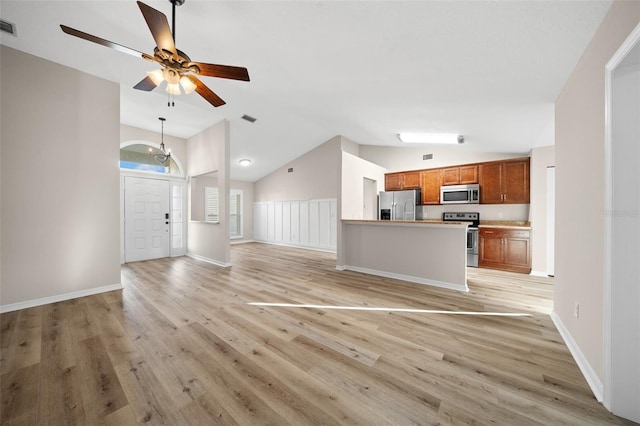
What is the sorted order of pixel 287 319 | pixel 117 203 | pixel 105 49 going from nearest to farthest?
pixel 287 319, pixel 105 49, pixel 117 203

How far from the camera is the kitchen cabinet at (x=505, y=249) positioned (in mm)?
4488

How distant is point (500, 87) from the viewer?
2387mm

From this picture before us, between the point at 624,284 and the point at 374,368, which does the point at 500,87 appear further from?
the point at 374,368

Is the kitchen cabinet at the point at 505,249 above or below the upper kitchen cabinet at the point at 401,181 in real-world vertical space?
below

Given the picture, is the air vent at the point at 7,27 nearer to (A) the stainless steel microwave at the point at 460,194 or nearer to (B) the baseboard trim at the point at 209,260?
(B) the baseboard trim at the point at 209,260

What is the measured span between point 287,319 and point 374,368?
3.60 ft

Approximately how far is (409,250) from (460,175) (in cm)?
280

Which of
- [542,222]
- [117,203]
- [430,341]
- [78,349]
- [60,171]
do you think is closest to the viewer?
[78,349]

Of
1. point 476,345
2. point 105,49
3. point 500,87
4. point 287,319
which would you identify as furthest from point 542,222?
point 105,49

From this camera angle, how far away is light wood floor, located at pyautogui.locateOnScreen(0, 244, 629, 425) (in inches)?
54.1

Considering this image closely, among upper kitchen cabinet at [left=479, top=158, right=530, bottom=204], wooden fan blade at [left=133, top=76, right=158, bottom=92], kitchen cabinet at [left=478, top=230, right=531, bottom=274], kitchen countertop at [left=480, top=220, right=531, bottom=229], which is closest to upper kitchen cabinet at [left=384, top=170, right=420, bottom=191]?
upper kitchen cabinet at [left=479, top=158, right=530, bottom=204]

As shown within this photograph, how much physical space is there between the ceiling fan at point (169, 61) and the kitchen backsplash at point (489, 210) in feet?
17.9

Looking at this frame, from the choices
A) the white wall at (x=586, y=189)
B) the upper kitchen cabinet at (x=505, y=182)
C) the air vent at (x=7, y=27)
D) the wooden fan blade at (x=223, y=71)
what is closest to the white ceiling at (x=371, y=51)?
the air vent at (x=7, y=27)

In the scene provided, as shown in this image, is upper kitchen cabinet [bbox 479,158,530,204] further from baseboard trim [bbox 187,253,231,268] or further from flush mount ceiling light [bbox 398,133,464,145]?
baseboard trim [bbox 187,253,231,268]
